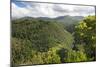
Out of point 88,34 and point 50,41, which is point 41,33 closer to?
point 50,41

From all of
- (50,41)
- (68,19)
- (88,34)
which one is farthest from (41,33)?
(88,34)

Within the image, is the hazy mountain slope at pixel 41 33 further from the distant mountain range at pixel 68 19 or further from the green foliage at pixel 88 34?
the green foliage at pixel 88 34

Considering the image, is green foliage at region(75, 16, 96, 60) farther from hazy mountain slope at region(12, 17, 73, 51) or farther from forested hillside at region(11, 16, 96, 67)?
hazy mountain slope at region(12, 17, 73, 51)

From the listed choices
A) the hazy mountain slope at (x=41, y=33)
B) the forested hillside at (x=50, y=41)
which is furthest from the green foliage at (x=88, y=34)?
the hazy mountain slope at (x=41, y=33)

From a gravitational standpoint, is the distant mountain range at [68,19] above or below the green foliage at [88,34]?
above

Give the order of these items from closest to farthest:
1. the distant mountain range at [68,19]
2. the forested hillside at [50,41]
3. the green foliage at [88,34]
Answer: the forested hillside at [50,41], the distant mountain range at [68,19], the green foliage at [88,34]

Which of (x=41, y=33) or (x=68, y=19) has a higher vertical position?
(x=68, y=19)

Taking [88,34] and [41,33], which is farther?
[88,34]
